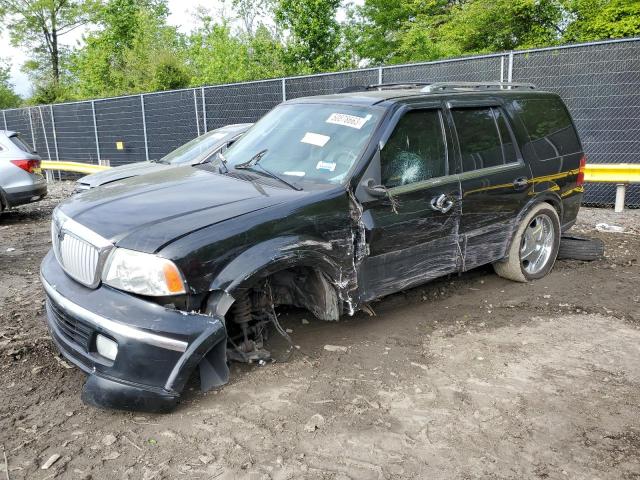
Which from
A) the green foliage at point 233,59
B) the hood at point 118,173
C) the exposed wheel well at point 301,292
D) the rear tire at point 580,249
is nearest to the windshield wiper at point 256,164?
the exposed wheel well at point 301,292

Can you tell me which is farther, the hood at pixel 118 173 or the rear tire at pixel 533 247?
the hood at pixel 118 173

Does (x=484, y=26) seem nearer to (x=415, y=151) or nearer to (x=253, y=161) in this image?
(x=415, y=151)

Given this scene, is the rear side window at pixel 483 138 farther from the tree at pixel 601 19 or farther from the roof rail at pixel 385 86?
the tree at pixel 601 19

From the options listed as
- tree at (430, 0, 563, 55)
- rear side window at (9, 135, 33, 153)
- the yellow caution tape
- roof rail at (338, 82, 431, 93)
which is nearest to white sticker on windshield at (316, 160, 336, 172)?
roof rail at (338, 82, 431, 93)

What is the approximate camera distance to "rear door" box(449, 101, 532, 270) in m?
4.46

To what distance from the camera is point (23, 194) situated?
29.7 feet

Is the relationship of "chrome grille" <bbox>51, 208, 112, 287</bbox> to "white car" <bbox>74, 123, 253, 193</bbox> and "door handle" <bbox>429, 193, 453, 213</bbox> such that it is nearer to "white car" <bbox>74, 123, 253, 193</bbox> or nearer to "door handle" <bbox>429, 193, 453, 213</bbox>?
"door handle" <bbox>429, 193, 453, 213</bbox>

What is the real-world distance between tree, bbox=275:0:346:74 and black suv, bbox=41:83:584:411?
13.1 metres

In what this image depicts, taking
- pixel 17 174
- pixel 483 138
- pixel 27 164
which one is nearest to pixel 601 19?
pixel 483 138

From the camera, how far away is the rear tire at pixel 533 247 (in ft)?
16.8

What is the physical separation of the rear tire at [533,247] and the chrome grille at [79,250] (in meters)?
3.64

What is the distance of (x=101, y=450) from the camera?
110 inches

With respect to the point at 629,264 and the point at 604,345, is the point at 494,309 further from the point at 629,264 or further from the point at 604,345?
the point at 629,264

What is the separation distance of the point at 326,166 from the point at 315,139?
1.05 feet
